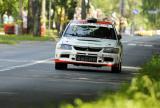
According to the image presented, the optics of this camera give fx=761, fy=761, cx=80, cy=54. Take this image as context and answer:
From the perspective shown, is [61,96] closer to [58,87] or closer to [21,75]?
[58,87]

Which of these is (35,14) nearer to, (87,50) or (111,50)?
(111,50)

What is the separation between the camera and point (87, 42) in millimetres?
23188

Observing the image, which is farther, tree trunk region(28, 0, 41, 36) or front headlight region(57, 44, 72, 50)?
tree trunk region(28, 0, 41, 36)

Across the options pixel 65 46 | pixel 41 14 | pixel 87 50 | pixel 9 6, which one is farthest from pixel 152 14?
pixel 87 50

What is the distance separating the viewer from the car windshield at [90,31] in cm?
2408

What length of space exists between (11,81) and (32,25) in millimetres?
46802

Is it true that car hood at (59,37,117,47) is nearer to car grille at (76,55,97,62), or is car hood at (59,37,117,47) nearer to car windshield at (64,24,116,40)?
car grille at (76,55,97,62)

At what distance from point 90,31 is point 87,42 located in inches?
43.9

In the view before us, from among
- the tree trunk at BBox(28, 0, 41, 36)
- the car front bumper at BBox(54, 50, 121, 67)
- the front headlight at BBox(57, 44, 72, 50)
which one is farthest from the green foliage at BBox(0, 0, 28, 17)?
the car front bumper at BBox(54, 50, 121, 67)

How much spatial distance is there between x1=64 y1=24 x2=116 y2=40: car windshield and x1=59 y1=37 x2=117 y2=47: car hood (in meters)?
0.56

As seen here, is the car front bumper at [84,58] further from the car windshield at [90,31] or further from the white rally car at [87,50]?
the car windshield at [90,31]

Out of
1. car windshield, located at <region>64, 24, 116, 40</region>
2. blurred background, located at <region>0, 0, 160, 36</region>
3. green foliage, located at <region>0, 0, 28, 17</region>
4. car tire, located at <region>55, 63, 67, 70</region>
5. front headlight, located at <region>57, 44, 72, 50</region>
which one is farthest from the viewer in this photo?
green foliage, located at <region>0, 0, 28, 17</region>

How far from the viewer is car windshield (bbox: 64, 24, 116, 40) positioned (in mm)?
24078

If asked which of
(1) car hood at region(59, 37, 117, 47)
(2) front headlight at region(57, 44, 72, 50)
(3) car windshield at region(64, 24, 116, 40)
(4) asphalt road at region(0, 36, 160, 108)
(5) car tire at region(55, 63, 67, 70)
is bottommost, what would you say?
(5) car tire at region(55, 63, 67, 70)
